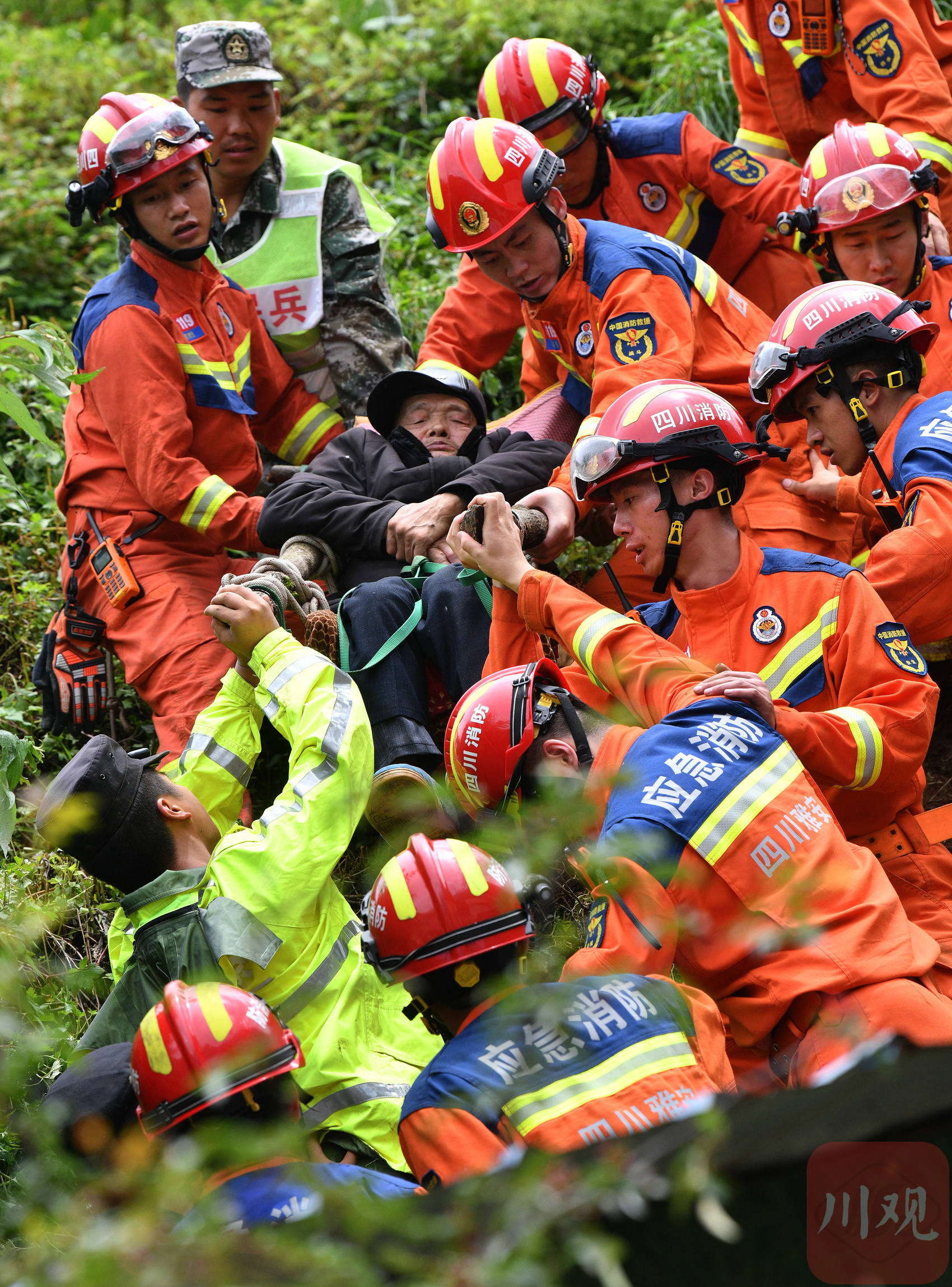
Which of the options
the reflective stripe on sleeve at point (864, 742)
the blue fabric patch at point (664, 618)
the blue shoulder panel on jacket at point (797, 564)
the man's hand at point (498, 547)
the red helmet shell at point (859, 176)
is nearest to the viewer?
the reflective stripe on sleeve at point (864, 742)

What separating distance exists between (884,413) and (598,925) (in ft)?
6.64

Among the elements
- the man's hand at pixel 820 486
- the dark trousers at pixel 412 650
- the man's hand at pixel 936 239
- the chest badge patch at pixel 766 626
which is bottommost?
the dark trousers at pixel 412 650

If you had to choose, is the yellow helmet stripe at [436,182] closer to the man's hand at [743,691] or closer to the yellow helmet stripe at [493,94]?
the yellow helmet stripe at [493,94]

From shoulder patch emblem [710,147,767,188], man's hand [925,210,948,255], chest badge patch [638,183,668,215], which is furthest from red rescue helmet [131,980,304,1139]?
shoulder patch emblem [710,147,767,188]

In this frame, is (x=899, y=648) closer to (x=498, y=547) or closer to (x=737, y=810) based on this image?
(x=737, y=810)

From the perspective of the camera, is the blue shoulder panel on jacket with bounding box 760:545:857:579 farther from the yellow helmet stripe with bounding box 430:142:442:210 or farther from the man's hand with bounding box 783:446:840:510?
the yellow helmet stripe with bounding box 430:142:442:210

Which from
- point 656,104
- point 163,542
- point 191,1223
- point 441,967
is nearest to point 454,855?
point 441,967

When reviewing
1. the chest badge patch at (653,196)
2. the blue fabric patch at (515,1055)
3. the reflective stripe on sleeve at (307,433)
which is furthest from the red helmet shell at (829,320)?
the reflective stripe on sleeve at (307,433)

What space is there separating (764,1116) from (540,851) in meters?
0.41

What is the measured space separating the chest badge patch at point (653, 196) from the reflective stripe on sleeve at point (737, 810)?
3.50 meters

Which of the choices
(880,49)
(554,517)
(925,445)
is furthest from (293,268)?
(925,445)

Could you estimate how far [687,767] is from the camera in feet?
9.01

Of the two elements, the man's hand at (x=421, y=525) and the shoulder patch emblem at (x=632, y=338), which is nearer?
the shoulder patch emblem at (x=632, y=338)

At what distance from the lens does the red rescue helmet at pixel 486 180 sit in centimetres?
453
